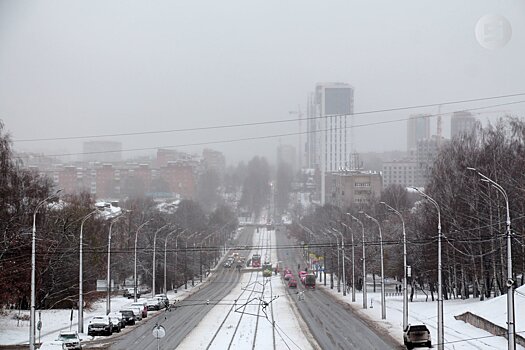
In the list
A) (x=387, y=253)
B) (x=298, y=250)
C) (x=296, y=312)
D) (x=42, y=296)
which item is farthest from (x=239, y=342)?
(x=298, y=250)

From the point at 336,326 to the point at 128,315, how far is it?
42.2 ft

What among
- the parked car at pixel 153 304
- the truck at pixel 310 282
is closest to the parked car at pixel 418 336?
the parked car at pixel 153 304

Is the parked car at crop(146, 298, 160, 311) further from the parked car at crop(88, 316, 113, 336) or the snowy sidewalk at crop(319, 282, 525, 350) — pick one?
the parked car at crop(88, 316, 113, 336)

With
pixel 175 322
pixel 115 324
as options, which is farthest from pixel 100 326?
pixel 175 322

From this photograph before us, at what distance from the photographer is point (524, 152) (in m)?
60.2

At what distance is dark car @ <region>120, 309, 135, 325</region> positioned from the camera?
168 feet

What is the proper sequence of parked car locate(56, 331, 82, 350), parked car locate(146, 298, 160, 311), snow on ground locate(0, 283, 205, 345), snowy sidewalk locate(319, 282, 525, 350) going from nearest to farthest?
parked car locate(56, 331, 82, 350)
snowy sidewalk locate(319, 282, 525, 350)
snow on ground locate(0, 283, 205, 345)
parked car locate(146, 298, 160, 311)

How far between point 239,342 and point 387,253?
149 feet

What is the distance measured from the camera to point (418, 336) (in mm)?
37125

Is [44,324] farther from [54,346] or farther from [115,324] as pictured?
[54,346]

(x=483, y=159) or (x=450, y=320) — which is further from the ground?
(x=483, y=159)

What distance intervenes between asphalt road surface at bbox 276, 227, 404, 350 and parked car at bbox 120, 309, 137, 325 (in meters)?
10.7

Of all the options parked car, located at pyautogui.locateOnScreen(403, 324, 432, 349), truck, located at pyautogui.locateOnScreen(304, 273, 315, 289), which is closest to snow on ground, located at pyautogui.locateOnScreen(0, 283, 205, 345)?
parked car, located at pyautogui.locateOnScreen(403, 324, 432, 349)

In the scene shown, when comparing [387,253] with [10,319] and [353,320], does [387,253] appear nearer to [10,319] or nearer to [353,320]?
[353,320]
